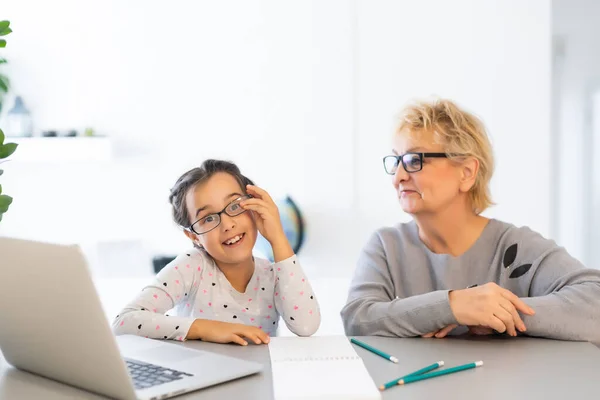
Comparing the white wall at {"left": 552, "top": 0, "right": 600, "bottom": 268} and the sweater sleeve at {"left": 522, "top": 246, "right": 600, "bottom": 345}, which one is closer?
the sweater sleeve at {"left": 522, "top": 246, "right": 600, "bottom": 345}

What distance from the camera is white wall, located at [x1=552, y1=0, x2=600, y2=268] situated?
5.29 m

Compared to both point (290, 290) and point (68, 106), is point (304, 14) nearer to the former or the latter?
point (68, 106)

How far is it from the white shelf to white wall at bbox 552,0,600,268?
10.3ft

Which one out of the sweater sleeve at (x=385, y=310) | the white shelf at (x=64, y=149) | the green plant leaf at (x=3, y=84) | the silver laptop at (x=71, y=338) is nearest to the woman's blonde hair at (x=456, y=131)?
the sweater sleeve at (x=385, y=310)

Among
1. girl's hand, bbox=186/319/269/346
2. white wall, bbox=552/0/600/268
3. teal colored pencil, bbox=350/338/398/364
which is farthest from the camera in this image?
white wall, bbox=552/0/600/268

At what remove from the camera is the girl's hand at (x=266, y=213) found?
176cm

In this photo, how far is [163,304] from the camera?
176cm

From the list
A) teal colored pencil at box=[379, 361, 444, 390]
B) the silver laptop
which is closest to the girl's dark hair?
the silver laptop

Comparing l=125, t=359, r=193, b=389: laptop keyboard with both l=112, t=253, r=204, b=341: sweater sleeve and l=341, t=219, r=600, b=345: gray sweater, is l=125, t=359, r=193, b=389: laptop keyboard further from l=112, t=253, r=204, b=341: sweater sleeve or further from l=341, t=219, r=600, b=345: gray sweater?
l=341, t=219, r=600, b=345: gray sweater

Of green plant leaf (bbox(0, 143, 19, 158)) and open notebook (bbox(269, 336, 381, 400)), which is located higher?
green plant leaf (bbox(0, 143, 19, 158))

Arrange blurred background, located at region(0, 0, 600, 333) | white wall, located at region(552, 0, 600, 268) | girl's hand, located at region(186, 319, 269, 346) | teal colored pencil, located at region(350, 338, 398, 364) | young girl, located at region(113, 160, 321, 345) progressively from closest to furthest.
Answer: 1. teal colored pencil, located at region(350, 338, 398, 364)
2. girl's hand, located at region(186, 319, 269, 346)
3. young girl, located at region(113, 160, 321, 345)
4. blurred background, located at region(0, 0, 600, 333)
5. white wall, located at region(552, 0, 600, 268)

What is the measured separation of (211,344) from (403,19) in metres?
2.56

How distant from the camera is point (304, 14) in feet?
12.3

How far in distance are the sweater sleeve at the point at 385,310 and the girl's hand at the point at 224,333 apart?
225mm
